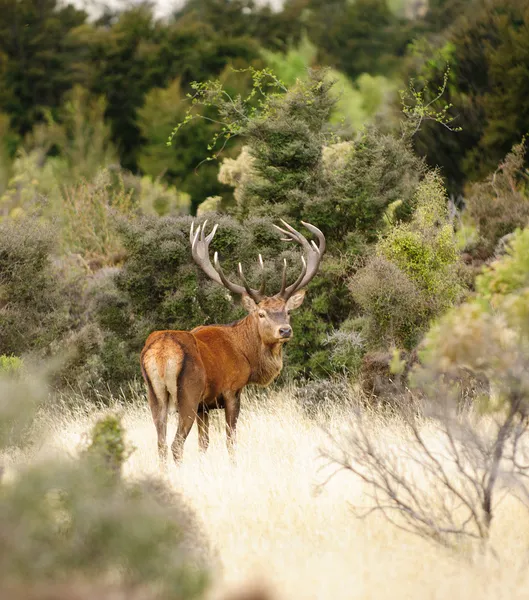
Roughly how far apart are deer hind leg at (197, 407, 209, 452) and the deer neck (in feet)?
2.02

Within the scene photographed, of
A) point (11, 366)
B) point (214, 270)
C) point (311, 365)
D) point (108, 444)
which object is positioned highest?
point (108, 444)

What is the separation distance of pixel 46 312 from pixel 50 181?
70.0ft

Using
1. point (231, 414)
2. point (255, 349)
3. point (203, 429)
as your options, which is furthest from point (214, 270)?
point (203, 429)

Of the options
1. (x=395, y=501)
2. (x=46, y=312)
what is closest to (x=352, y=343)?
(x=46, y=312)

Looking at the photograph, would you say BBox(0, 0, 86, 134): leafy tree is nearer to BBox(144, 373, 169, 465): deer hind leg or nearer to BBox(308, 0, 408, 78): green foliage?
BBox(308, 0, 408, 78): green foliage

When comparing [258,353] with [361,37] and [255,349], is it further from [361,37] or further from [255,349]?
[361,37]

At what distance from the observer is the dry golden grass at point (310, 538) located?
19.4 ft

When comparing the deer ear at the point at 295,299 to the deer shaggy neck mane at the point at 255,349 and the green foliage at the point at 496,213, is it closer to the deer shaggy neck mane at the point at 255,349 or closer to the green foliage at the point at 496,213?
the deer shaggy neck mane at the point at 255,349

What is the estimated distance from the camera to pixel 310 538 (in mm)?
7059

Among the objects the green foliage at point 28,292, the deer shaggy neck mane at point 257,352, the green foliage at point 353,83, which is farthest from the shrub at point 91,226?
the green foliage at point 353,83

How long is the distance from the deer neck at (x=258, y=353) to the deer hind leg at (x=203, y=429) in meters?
0.61

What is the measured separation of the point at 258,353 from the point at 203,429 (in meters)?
0.96

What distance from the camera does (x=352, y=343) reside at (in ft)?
45.5

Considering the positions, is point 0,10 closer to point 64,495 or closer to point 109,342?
point 109,342
